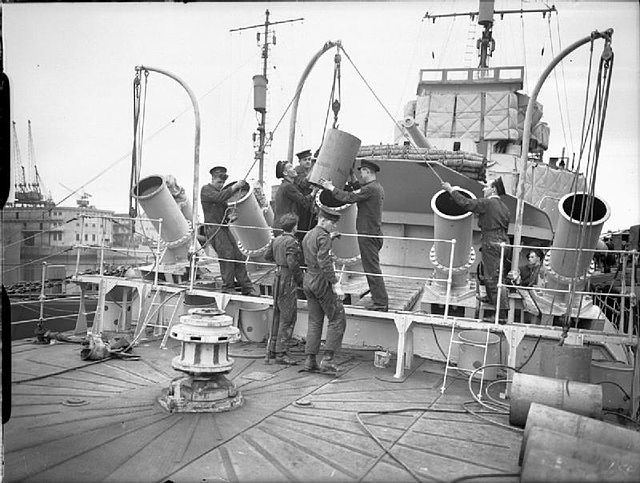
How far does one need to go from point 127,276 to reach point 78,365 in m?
2.53

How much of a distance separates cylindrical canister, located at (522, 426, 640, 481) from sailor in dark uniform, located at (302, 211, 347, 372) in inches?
116

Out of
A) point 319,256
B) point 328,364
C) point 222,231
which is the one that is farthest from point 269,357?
point 222,231

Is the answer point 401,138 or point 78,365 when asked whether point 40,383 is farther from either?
point 401,138

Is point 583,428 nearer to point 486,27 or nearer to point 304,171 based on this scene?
point 304,171

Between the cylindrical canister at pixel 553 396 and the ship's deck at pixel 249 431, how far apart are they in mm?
236

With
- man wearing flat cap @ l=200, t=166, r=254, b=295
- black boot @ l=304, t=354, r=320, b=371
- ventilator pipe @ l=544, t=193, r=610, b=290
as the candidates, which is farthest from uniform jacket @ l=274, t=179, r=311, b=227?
ventilator pipe @ l=544, t=193, r=610, b=290

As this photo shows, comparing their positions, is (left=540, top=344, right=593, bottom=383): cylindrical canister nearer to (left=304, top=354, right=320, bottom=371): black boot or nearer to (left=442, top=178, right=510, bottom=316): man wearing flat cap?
(left=442, top=178, right=510, bottom=316): man wearing flat cap

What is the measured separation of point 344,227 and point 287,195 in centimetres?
89

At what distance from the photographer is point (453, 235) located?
22.0ft

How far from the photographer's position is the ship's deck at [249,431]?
3.51 m

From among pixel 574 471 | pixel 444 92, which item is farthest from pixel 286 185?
pixel 444 92

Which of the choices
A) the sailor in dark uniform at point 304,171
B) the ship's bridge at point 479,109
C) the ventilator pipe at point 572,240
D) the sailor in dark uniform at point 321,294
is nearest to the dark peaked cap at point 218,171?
the sailor in dark uniform at point 304,171

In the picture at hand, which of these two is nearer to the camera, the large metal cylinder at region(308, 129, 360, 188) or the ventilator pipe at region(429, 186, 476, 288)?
the ventilator pipe at region(429, 186, 476, 288)

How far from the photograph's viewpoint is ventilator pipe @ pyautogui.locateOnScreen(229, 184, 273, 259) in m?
8.33
